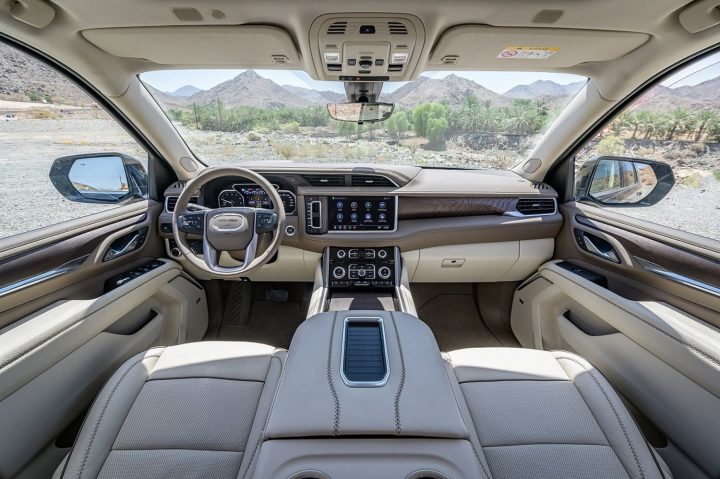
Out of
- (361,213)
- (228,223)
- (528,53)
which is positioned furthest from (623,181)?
(228,223)

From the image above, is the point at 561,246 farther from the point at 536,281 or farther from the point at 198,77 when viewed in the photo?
the point at 198,77

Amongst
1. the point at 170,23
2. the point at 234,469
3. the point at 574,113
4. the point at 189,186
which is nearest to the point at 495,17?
the point at 574,113

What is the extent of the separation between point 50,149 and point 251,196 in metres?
1.11

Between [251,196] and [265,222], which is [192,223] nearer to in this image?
[265,222]

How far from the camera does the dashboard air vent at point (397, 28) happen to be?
1.60 metres

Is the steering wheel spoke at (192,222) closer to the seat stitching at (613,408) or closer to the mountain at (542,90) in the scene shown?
the seat stitching at (613,408)

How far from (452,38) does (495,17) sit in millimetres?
223

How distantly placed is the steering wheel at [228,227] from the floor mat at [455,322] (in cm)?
164

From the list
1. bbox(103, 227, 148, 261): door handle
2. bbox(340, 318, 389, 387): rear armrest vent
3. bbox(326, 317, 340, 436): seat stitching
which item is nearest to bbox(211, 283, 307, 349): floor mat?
bbox(103, 227, 148, 261): door handle

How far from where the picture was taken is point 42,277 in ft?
5.53

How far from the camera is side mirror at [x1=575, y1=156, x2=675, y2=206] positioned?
2.06 meters

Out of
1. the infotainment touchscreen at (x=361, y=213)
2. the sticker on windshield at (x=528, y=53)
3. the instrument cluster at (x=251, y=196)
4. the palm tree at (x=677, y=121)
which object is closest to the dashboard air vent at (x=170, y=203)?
the instrument cluster at (x=251, y=196)

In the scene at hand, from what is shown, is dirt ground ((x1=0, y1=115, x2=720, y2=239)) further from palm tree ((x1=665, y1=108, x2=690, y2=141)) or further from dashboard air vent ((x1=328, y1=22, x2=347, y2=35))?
dashboard air vent ((x1=328, y1=22, x2=347, y2=35))

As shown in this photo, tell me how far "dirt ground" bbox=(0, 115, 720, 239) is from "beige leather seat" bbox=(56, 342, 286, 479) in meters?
1.03
